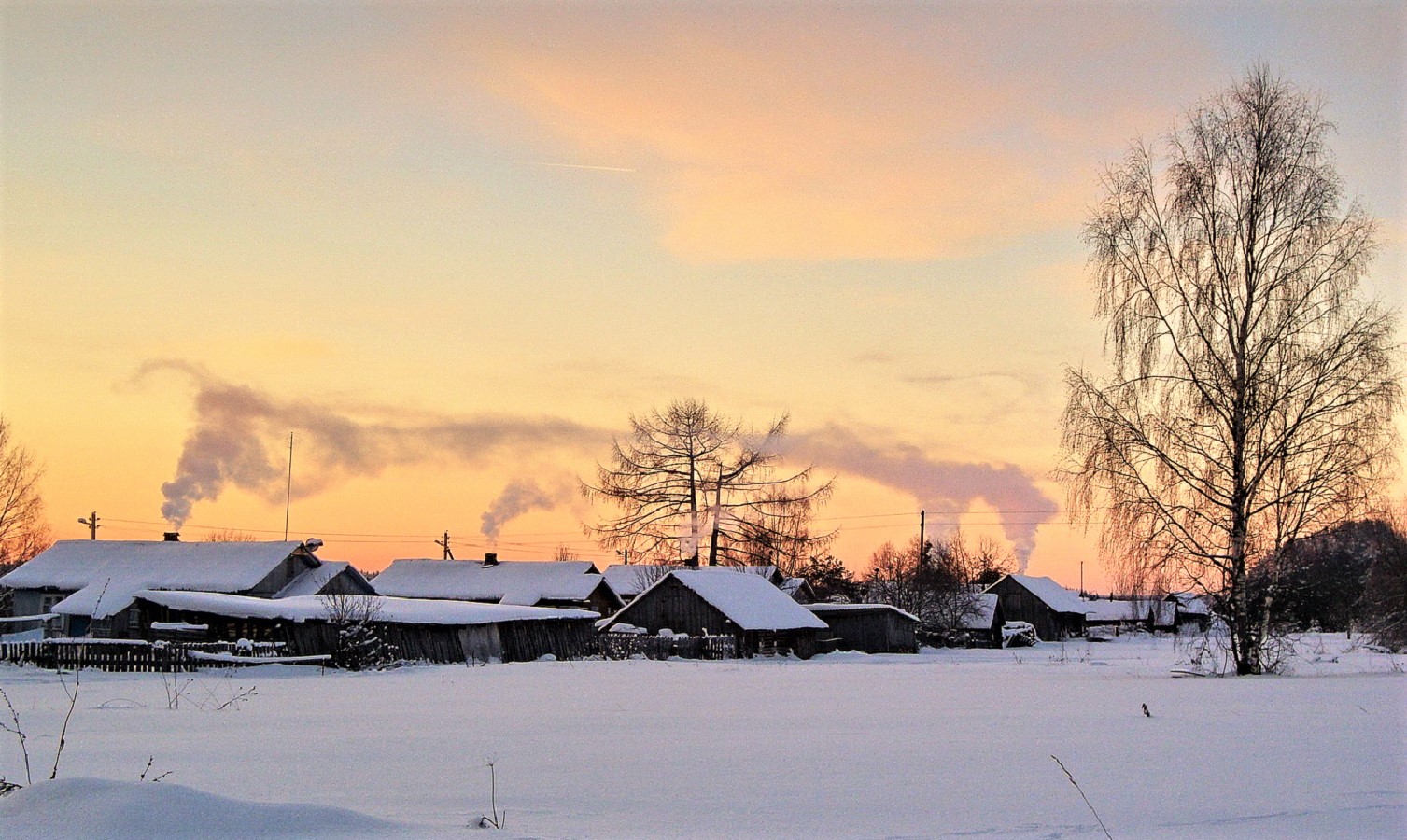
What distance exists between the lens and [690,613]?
45.1m

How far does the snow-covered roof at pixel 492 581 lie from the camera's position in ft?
223

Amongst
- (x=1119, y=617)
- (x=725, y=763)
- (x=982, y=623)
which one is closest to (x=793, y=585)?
(x=982, y=623)

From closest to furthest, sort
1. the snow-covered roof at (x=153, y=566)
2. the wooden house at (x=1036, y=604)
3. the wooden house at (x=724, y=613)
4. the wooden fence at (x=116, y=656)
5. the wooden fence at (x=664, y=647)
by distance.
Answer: the wooden fence at (x=116, y=656) < the wooden fence at (x=664, y=647) < the wooden house at (x=724, y=613) < the snow-covered roof at (x=153, y=566) < the wooden house at (x=1036, y=604)

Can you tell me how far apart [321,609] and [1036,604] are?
6397 centimetres

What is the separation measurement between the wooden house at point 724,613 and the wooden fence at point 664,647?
4.42 ft

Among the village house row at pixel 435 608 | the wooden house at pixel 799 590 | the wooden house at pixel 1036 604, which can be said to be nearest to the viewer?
the village house row at pixel 435 608

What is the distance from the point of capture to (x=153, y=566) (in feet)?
176

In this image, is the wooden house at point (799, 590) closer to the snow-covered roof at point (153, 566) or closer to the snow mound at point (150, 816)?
the snow-covered roof at point (153, 566)

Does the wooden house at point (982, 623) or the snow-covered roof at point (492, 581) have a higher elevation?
the snow-covered roof at point (492, 581)

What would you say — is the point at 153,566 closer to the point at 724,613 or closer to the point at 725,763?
the point at 724,613

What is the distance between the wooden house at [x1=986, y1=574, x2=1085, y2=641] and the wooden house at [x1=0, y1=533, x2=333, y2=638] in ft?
165

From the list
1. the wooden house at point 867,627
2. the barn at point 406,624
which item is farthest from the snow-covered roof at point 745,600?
the wooden house at point 867,627

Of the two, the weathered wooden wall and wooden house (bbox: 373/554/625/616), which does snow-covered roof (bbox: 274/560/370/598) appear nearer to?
wooden house (bbox: 373/554/625/616)

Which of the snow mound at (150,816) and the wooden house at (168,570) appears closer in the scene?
the snow mound at (150,816)
